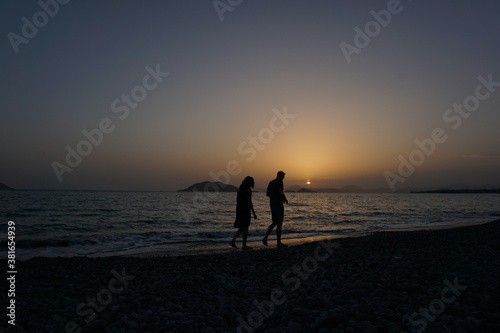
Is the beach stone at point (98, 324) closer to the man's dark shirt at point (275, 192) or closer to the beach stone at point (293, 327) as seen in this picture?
the beach stone at point (293, 327)

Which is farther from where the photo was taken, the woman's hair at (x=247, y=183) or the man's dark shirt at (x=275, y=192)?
the man's dark shirt at (x=275, y=192)

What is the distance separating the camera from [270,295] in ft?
16.9

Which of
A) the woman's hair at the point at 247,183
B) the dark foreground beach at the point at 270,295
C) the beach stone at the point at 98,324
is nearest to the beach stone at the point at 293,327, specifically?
the dark foreground beach at the point at 270,295

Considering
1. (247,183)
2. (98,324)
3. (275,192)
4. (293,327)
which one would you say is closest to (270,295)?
(293,327)

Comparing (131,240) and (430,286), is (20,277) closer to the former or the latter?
(430,286)

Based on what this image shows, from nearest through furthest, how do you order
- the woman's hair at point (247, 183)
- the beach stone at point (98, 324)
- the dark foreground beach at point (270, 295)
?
the dark foreground beach at point (270, 295) < the beach stone at point (98, 324) < the woman's hair at point (247, 183)

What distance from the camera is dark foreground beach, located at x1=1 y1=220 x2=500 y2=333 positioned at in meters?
3.89

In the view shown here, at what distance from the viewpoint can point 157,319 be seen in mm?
4113

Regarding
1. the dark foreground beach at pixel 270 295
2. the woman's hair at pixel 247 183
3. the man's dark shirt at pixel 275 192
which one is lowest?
the dark foreground beach at pixel 270 295

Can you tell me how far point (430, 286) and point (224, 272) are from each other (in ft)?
12.3

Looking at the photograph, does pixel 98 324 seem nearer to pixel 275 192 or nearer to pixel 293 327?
pixel 293 327

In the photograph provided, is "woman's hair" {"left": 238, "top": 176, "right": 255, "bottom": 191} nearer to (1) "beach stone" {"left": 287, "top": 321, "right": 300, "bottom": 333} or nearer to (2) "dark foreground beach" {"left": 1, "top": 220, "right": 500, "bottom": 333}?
(2) "dark foreground beach" {"left": 1, "top": 220, "right": 500, "bottom": 333}

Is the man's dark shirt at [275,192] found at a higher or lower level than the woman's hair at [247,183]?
lower

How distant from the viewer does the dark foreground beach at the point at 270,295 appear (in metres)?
3.89
